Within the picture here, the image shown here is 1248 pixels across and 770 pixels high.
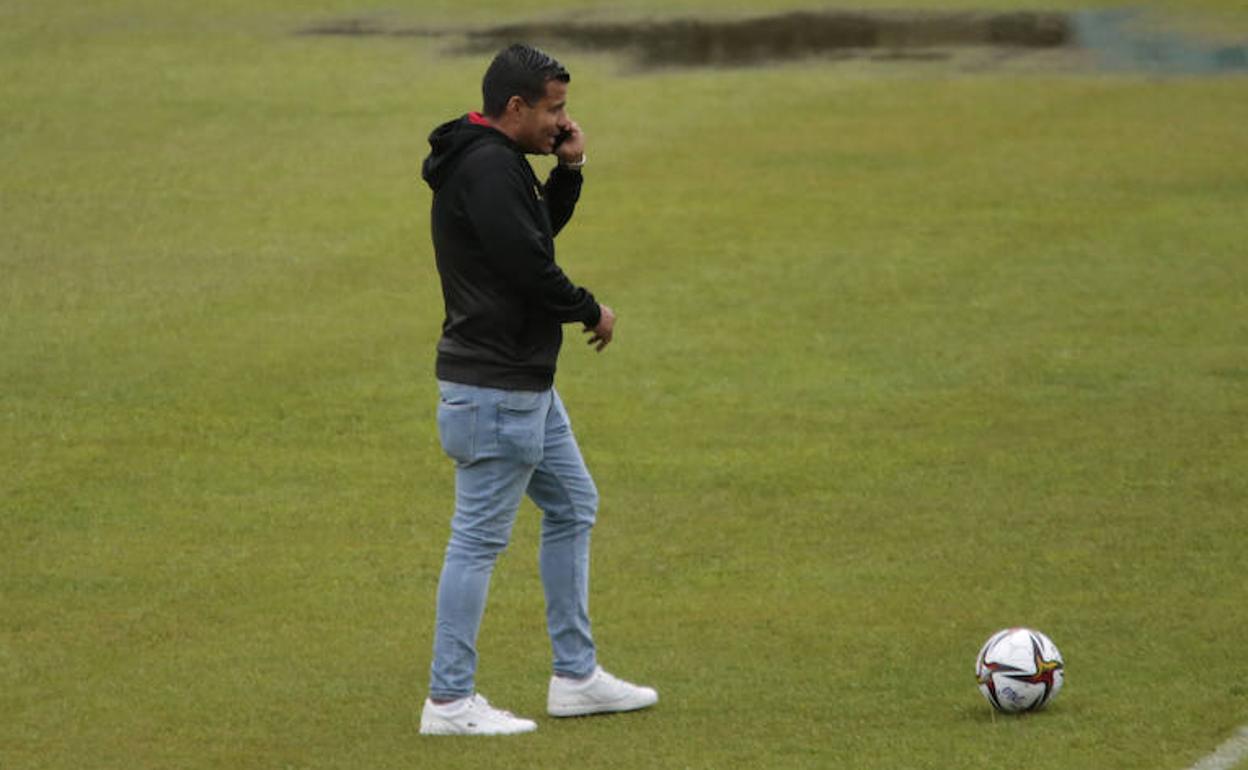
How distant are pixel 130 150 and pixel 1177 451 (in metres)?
11.6

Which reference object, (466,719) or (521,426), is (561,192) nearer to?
(521,426)

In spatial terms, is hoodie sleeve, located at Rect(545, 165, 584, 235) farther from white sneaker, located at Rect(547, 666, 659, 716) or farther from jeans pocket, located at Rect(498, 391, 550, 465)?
white sneaker, located at Rect(547, 666, 659, 716)

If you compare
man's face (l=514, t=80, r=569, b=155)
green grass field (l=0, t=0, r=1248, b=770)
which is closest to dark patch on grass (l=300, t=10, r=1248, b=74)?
green grass field (l=0, t=0, r=1248, b=770)

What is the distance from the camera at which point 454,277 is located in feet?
23.6

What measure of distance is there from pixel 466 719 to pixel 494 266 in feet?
4.96

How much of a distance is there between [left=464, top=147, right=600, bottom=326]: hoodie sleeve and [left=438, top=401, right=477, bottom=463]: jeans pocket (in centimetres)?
44

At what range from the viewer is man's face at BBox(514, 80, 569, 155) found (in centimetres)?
712

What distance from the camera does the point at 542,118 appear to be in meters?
7.13

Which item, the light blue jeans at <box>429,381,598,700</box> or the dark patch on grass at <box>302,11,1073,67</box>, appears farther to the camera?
the dark patch on grass at <box>302,11,1073,67</box>

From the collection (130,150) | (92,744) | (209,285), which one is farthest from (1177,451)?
(130,150)

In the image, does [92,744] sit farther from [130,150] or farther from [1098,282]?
[130,150]

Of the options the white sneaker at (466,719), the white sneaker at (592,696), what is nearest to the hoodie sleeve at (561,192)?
the white sneaker at (592,696)

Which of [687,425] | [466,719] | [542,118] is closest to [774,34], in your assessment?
[687,425]

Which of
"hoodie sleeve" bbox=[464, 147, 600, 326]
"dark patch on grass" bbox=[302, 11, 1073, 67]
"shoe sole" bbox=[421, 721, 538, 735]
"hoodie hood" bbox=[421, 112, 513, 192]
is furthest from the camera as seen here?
"dark patch on grass" bbox=[302, 11, 1073, 67]
